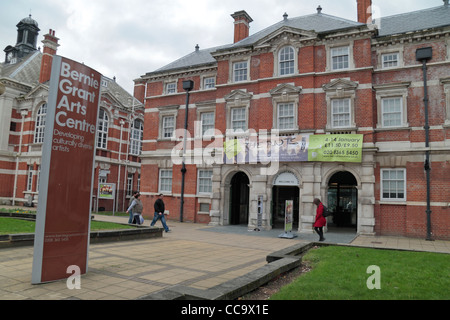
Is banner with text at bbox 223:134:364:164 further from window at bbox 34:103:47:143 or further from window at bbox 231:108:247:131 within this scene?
window at bbox 34:103:47:143

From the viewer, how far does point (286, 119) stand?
19.4 m

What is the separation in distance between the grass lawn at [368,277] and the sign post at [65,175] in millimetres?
4101

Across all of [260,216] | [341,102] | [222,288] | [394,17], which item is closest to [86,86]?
[222,288]

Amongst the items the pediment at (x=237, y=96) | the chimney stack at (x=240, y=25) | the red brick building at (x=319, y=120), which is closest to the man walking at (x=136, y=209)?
the red brick building at (x=319, y=120)

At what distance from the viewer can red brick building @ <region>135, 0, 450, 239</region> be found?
1673 cm

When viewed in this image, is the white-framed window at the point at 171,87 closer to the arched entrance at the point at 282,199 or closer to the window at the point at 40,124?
the arched entrance at the point at 282,199

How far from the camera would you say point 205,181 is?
22000mm

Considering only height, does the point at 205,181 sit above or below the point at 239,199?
above

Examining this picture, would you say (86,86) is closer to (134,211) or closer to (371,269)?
(371,269)

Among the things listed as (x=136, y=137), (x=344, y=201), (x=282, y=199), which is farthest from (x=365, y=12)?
(x=136, y=137)

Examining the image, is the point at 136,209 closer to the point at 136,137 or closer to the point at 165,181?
the point at 165,181

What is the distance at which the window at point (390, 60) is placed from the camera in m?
17.8

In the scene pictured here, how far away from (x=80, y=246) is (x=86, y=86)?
3.34 m

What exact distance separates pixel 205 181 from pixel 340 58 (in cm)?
1104
